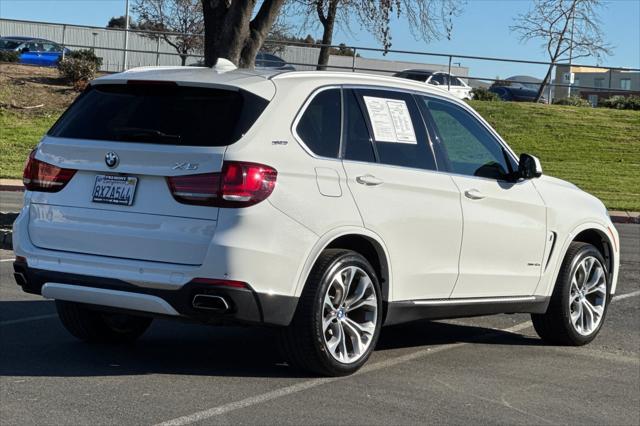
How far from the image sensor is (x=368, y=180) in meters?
6.93

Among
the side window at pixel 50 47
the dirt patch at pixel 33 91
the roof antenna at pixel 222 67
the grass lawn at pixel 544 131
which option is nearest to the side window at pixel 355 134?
the roof antenna at pixel 222 67

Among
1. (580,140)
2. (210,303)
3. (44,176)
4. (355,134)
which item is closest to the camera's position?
(210,303)

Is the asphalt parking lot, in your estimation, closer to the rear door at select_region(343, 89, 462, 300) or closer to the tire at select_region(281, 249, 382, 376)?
the tire at select_region(281, 249, 382, 376)

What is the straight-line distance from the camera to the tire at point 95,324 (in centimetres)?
759

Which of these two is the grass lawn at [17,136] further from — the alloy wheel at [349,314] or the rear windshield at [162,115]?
the alloy wheel at [349,314]

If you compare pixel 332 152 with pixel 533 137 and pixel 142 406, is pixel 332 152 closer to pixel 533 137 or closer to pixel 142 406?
pixel 142 406

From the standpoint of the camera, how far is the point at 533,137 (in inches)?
1266

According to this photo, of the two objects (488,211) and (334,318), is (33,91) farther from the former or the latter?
(334,318)

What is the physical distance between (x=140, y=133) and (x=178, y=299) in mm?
1043

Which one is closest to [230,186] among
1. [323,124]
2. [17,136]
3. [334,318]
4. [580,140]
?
[323,124]

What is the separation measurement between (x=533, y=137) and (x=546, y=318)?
24.3 meters

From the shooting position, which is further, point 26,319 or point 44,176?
point 26,319

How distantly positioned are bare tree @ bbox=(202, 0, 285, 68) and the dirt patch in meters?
16.2

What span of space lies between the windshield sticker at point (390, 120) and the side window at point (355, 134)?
0.27 ft
